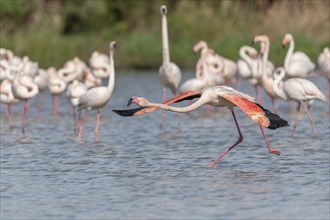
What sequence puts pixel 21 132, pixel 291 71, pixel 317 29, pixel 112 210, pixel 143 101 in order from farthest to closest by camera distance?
pixel 317 29, pixel 291 71, pixel 21 132, pixel 143 101, pixel 112 210

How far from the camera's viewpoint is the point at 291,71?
60.5 feet

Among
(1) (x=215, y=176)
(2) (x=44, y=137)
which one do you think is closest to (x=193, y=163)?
(1) (x=215, y=176)

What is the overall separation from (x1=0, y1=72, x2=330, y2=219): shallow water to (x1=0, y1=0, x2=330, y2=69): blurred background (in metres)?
10.2

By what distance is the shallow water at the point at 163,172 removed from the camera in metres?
8.77

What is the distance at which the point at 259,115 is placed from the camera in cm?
979

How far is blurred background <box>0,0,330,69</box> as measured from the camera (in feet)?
89.5

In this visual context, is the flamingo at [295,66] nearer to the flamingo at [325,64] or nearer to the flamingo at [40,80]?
the flamingo at [325,64]

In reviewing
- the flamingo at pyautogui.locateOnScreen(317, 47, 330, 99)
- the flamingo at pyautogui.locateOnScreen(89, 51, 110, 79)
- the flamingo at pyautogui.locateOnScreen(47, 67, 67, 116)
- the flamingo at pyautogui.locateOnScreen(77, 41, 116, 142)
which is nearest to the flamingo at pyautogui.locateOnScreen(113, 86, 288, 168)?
the flamingo at pyautogui.locateOnScreen(77, 41, 116, 142)

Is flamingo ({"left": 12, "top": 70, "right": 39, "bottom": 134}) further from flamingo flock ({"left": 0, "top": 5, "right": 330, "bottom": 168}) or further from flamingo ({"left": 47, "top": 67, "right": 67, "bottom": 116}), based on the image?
flamingo ({"left": 47, "top": 67, "right": 67, "bottom": 116})

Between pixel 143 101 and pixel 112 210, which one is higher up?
pixel 143 101

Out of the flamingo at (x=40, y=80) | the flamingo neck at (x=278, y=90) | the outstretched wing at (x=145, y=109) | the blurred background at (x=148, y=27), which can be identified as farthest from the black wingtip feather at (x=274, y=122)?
the blurred background at (x=148, y=27)

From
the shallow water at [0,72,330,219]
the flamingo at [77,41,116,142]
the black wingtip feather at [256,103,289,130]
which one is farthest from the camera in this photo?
the flamingo at [77,41,116,142]

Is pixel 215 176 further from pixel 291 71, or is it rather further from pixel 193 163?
pixel 291 71

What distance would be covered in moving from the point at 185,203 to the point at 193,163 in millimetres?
2645
